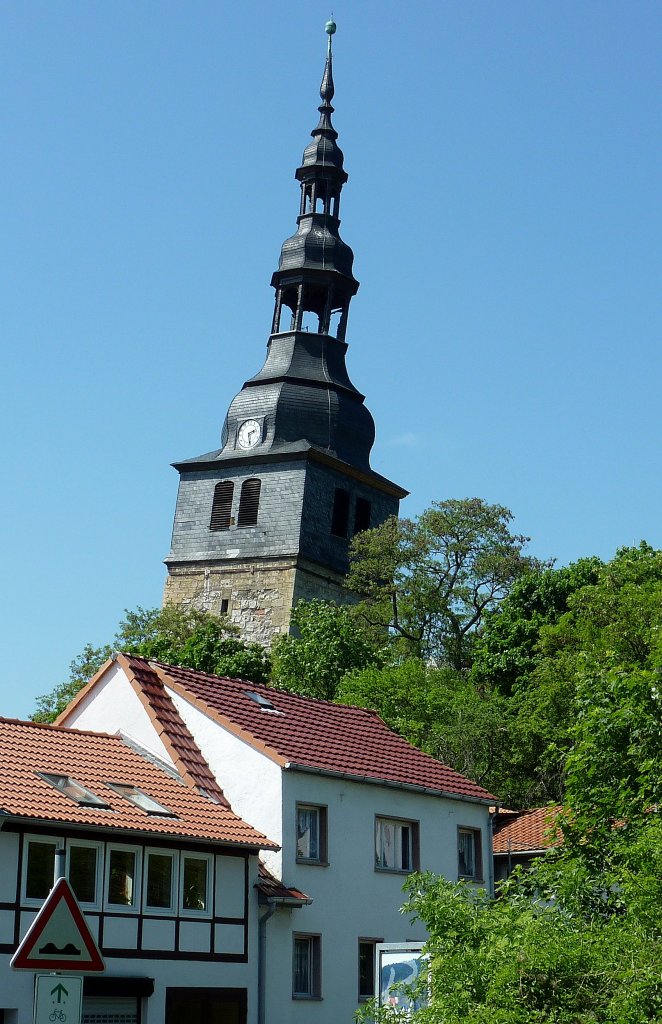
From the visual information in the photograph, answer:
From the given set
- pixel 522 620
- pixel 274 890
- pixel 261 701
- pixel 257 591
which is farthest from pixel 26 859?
pixel 257 591

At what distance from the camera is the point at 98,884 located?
23141mm

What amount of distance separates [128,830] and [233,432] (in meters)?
60.6

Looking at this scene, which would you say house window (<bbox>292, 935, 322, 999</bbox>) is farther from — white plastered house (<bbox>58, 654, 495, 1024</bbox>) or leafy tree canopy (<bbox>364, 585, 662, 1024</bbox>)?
leafy tree canopy (<bbox>364, 585, 662, 1024</bbox>)

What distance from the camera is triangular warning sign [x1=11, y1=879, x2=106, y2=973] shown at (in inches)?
396

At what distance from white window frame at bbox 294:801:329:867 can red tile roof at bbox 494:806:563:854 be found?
31.6 ft

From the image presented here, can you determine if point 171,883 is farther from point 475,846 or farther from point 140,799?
point 475,846

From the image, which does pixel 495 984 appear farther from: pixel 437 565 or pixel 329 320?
pixel 329 320

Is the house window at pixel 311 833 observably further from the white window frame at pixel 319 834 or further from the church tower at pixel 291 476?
the church tower at pixel 291 476

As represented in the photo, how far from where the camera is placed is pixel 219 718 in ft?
93.8

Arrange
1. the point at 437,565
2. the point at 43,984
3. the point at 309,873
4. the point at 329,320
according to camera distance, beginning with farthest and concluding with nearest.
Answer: the point at 329,320 → the point at 437,565 → the point at 309,873 → the point at 43,984

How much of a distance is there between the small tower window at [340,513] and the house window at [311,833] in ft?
170

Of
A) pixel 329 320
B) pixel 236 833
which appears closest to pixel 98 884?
pixel 236 833

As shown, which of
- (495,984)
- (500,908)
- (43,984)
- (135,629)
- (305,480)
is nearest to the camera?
(43,984)

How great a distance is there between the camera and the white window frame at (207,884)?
24453 mm
